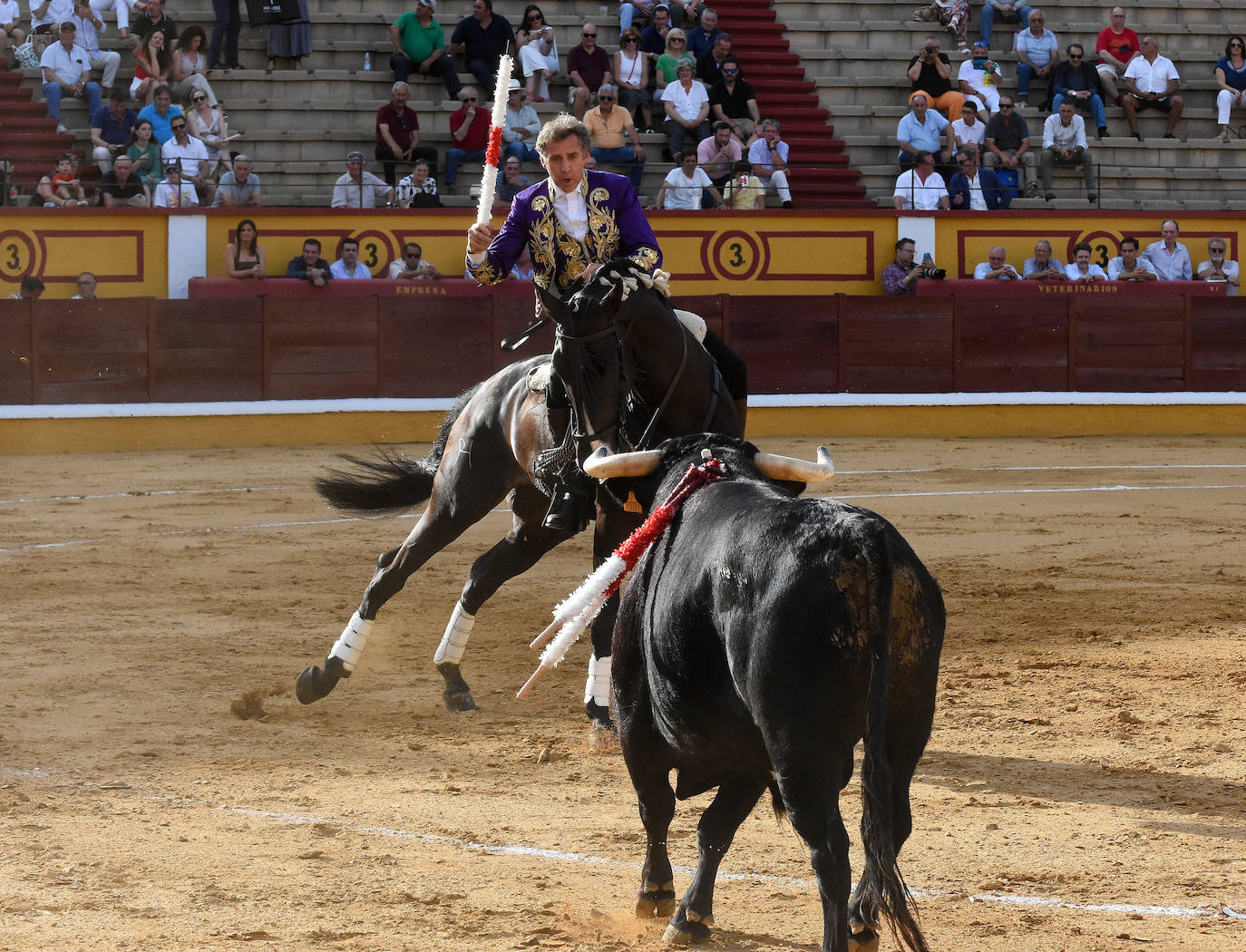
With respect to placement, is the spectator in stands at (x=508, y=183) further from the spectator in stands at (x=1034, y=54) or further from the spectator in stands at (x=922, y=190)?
the spectator in stands at (x=1034, y=54)

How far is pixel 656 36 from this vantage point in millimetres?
13438

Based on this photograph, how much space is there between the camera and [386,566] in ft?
15.8

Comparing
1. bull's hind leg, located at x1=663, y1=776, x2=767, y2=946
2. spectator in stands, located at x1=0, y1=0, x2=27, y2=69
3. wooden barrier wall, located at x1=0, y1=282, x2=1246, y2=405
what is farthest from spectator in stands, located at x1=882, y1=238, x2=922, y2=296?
bull's hind leg, located at x1=663, y1=776, x2=767, y2=946

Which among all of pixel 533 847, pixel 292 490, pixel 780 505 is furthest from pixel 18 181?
pixel 780 505

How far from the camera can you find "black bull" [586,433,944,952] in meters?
2.34

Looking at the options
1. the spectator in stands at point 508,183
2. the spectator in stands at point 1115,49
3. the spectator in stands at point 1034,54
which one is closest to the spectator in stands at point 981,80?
the spectator in stands at point 1034,54

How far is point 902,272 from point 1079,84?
9.92ft

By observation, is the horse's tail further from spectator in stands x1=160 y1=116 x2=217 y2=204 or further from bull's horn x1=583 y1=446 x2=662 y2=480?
spectator in stands x1=160 y1=116 x2=217 y2=204

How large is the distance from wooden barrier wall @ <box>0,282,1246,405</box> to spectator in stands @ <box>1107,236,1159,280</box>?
305 millimetres

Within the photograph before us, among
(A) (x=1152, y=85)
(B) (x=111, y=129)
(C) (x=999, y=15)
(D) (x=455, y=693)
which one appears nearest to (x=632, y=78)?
(C) (x=999, y=15)

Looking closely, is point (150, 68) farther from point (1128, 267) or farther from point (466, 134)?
point (1128, 267)

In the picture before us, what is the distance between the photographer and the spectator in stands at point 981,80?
539 inches

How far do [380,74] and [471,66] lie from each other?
0.84 m

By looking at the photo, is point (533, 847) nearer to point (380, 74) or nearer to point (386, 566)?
point (386, 566)
